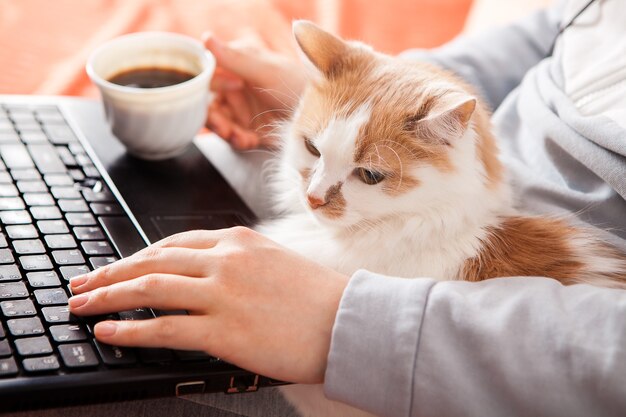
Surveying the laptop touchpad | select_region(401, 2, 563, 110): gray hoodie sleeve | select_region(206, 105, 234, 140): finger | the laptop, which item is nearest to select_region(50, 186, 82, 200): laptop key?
the laptop

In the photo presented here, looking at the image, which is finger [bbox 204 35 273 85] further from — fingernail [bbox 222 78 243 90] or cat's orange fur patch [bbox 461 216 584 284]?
cat's orange fur patch [bbox 461 216 584 284]

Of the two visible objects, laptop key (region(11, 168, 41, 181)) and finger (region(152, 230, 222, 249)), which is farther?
laptop key (region(11, 168, 41, 181))

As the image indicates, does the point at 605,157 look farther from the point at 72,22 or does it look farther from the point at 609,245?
the point at 72,22

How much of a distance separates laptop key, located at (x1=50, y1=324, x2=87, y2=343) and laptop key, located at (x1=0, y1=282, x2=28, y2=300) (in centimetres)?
6

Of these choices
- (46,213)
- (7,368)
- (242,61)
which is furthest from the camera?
(242,61)

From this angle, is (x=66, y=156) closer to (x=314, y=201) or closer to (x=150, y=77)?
(x=150, y=77)

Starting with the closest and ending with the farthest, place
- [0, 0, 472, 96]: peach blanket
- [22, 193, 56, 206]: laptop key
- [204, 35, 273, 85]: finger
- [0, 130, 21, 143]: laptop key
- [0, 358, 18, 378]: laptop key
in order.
Result: [0, 358, 18, 378]: laptop key → [22, 193, 56, 206]: laptop key → [0, 130, 21, 143]: laptop key → [204, 35, 273, 85]: finger → [0, 0, 472, 96]: peach blanket

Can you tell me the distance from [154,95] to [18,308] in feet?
1.18

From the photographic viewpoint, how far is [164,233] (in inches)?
32.9

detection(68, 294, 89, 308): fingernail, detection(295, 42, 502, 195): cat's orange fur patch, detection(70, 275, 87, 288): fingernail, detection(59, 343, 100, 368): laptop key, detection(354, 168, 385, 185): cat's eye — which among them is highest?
detection(295, 42, 502, 195): cat's orange fur patch

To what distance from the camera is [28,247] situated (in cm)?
72

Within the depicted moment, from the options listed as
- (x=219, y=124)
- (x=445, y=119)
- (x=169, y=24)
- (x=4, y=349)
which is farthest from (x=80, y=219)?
(x=169, y=24)

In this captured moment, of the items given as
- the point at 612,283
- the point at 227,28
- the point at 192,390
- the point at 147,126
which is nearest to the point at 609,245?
the point at 612,283

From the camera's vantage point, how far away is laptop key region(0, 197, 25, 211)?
0.78m
